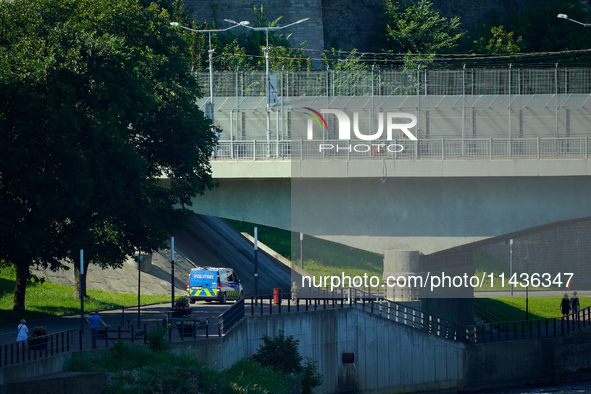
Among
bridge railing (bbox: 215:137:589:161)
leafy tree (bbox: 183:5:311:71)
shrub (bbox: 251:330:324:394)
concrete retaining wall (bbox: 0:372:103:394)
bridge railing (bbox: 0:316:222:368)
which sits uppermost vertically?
leafy tree (bbox: 183:5:311:71)

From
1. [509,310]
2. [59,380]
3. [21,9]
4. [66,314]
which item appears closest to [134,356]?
[59,380]

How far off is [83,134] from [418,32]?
4909cm

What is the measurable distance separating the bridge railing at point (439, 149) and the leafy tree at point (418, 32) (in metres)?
33.8

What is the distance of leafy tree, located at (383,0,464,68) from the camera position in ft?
246

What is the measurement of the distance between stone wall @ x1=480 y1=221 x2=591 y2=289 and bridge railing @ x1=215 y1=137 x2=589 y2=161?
27593 mm

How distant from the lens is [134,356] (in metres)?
24.1

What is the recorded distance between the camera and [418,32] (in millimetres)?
75875

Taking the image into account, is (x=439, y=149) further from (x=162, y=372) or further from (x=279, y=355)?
(x=162, y=372)

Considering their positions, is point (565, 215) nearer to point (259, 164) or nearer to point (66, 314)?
point (259, 164)

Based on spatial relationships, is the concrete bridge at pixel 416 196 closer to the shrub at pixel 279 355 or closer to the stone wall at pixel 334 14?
the shrub at pixel 279 355

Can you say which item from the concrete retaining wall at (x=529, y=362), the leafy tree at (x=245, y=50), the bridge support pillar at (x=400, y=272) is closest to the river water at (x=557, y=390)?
the concrete retaining wall at (x=529, y=362)

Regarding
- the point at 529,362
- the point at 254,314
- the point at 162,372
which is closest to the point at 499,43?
the point at 529,362

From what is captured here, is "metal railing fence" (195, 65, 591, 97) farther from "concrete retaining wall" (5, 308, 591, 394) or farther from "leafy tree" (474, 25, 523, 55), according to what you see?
"leafy tree" (474, 25, 523, 55)

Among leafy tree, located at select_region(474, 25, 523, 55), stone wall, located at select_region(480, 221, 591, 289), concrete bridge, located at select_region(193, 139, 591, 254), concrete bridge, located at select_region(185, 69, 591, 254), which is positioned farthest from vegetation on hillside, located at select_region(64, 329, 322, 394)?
leafy tree, located at select_region(474, 25, 523, 55)
